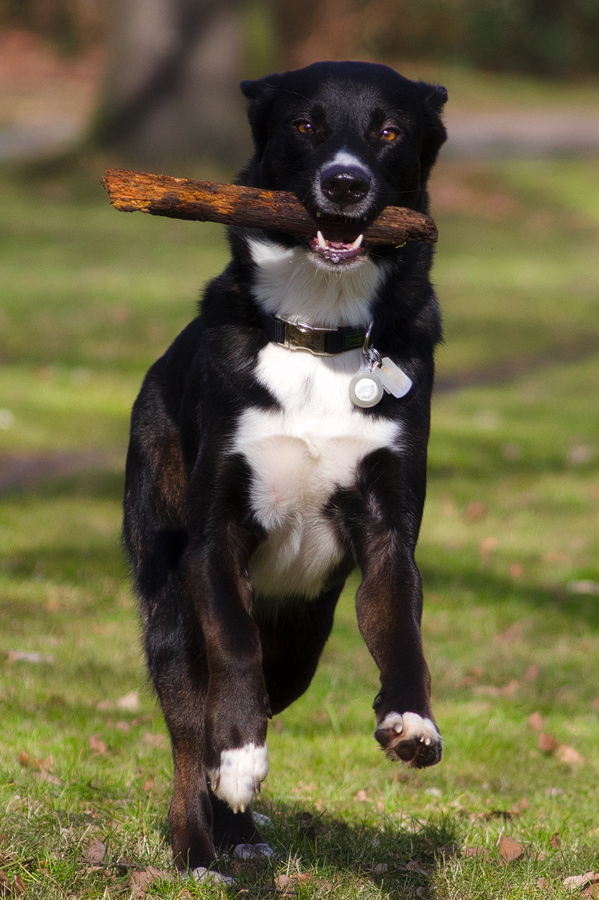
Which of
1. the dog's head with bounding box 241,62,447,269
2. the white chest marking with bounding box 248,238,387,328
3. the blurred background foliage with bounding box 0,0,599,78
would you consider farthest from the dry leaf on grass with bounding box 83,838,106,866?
the blurred background foliage with bounding box 0,0,599,78

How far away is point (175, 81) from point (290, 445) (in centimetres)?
1580

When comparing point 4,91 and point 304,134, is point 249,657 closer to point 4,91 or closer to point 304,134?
point 304,134

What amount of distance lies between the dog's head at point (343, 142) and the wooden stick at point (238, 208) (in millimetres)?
30

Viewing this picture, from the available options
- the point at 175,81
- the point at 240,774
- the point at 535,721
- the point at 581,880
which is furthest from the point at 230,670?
the point at 175,81

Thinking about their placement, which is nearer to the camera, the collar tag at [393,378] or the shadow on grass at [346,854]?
the shadow on grass at [346,854]

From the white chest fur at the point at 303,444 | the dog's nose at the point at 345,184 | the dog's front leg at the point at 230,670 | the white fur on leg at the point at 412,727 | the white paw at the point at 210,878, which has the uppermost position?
the dog's nose at the point at 345,184

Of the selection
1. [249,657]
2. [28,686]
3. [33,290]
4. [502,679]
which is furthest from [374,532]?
[33,290]

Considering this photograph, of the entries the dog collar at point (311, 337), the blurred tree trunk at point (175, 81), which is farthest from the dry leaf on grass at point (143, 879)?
the blurred tree trunk at point (175, 81)

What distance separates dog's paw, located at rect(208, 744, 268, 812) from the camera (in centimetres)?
299

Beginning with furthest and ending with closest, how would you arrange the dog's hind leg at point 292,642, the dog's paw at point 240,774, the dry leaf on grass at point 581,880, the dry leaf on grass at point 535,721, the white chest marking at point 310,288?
the dry leaf on grass at point 535,721, the dog's hind leg at point 292,642, the white chest marking at point 310,288, the dry leaf on grass at point 581,880, the dog's paw at point 240,774

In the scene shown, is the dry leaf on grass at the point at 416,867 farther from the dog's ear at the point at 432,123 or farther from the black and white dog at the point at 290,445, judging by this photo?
the dog's ear at the point at 432,123

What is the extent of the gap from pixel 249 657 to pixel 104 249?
13209 millimetres

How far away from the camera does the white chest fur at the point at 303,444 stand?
3408 millimetres

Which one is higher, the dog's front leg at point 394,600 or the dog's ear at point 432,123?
the dog's ear at point 432,123
